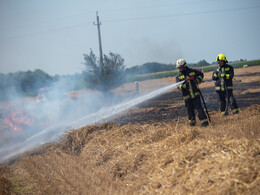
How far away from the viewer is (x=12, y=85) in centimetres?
1789

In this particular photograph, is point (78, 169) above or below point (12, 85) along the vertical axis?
below

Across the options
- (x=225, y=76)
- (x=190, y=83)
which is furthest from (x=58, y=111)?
(x=225, y=76)

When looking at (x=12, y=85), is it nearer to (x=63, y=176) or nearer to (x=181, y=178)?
(x=63, y=176)

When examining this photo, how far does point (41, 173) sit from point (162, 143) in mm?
2575

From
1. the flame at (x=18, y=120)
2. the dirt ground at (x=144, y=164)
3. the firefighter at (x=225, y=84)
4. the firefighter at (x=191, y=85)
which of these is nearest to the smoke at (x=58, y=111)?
the flame at (x=18, y=120)

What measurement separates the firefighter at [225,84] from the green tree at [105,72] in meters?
11.4

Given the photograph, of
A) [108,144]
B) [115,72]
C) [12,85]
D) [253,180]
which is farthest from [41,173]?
[12,85]

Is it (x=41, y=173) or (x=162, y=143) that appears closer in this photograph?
(x=162, y=143)

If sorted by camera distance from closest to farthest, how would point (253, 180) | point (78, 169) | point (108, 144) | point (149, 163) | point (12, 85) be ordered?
point (253, 180), point (149, 163), point (78, 169), point (108, 144), point (12, 85)

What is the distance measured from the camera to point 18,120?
1270 cm

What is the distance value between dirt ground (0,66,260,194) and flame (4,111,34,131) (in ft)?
21.9

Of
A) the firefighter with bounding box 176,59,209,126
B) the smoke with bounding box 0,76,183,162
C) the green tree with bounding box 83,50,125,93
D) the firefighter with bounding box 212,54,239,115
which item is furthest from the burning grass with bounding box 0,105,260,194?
the green tree with bounding box 83,50,125,93

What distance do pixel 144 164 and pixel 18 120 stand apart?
418 inches

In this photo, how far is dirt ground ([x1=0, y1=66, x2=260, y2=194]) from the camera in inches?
113
